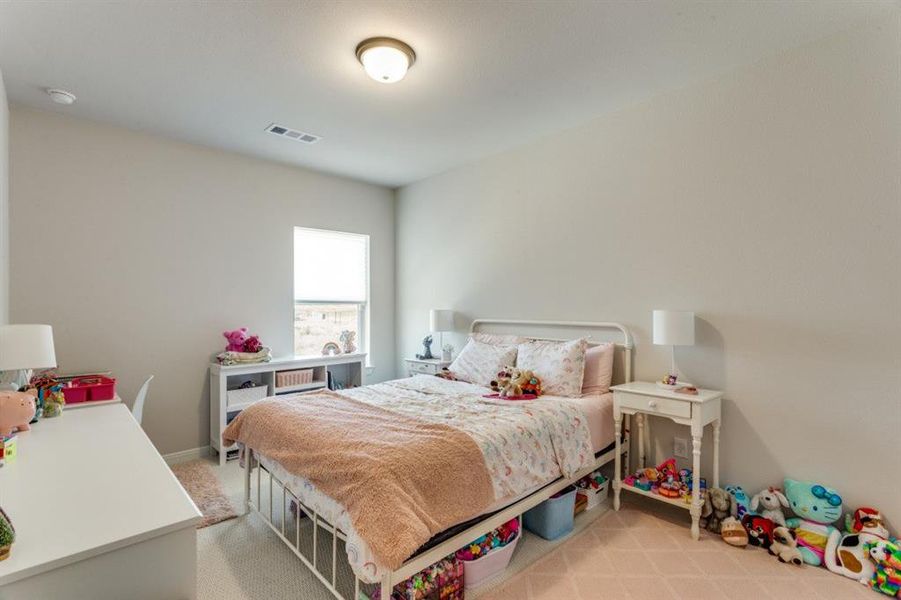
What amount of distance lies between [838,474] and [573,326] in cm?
178

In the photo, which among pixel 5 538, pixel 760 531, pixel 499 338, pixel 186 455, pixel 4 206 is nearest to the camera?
pixel 5 538

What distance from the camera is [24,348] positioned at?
2066 millimetres

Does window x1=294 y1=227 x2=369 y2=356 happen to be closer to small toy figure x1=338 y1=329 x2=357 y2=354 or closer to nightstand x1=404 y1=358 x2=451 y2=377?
small toy figure x1=338 y1=329 x2=357 y2=354

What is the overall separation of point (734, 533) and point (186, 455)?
411cm

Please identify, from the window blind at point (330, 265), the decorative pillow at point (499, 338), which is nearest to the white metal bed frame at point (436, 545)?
the decorative pillow at point (499, 338)

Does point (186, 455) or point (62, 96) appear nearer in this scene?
point (62, 96)

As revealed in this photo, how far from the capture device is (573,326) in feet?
11.6

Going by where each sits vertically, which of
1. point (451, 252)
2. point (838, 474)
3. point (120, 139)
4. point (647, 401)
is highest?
point (120, 139)

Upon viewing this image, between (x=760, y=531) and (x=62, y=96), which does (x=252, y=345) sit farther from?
(x=760, y=531)

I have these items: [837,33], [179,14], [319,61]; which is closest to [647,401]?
[837,33]

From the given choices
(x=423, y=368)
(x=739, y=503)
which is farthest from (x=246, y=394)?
(x=739, y=503)

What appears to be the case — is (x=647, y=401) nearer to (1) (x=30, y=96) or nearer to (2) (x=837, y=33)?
(2) (x=837, y=33)

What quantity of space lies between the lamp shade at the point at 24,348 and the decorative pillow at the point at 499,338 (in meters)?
2.91

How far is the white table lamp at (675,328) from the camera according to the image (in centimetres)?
266
